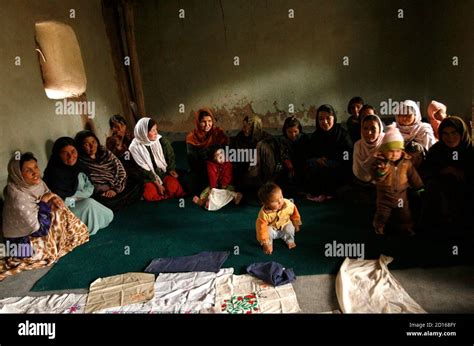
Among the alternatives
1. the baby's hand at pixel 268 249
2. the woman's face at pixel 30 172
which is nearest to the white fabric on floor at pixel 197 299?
the baby's hand at pixel 268 249

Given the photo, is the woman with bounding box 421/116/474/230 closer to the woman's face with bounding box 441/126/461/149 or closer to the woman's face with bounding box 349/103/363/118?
the woman's face with bounding box 441/126/461/149

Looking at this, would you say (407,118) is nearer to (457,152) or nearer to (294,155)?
(457,152)

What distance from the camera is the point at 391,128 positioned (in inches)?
126

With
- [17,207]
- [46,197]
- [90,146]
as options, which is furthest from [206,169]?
[17,207]

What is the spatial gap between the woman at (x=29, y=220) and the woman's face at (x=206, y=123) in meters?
1.54

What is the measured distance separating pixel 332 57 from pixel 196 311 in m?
2.70

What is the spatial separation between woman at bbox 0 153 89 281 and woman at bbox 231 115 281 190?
1.86m

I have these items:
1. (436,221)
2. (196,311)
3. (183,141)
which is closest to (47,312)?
(196,311)

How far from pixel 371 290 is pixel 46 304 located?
2.26m

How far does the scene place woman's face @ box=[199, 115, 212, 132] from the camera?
3.77 meters

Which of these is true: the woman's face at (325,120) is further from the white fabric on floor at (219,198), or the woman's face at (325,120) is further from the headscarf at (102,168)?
the headscarf at (102,168)

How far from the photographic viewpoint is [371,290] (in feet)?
8.11

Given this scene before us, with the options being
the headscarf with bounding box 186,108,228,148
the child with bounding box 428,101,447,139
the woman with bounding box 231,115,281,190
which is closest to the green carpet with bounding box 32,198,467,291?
the woman with bounding box 231,115,281,190

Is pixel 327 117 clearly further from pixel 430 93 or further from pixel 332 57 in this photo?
pixel 430 93
